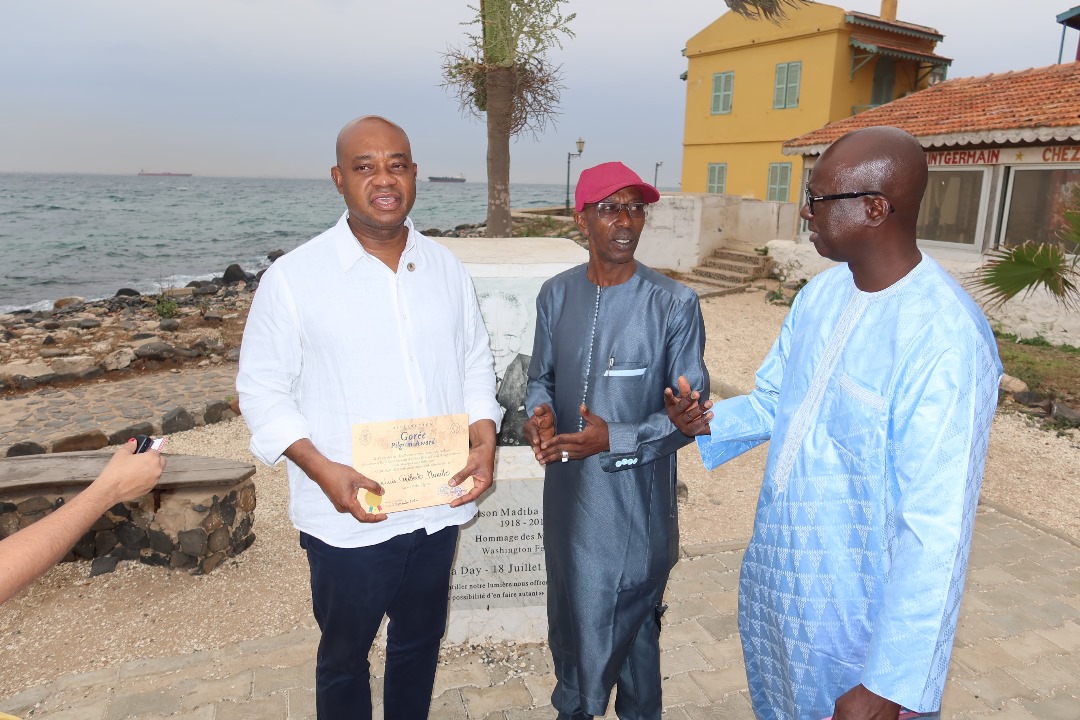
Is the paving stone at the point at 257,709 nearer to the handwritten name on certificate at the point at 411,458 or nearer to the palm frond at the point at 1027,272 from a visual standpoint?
the handwritten name on certificate at the point at 411,458

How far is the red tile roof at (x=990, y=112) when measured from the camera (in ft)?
36.6

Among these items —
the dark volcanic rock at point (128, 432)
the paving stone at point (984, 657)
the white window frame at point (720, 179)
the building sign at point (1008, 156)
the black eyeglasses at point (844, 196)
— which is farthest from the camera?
the white window frame at point (720, 179)

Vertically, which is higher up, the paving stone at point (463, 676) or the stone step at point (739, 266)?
the stone step at point (739, 266)

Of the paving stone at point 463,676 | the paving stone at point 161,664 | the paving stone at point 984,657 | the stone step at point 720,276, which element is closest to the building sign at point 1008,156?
the stone step at point 720,276

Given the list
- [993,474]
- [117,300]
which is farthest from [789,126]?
[117,300]

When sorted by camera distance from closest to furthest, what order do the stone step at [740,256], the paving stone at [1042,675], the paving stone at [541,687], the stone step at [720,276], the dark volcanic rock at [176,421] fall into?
the paving stone at [541,687] < the paving stone at [1042,675] < the dark volcanic rock at [176,421] < the stone step at [720,276] < the stone step at [740,256]

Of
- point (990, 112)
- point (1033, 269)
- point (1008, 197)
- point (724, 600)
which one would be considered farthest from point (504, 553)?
point (990, 112)

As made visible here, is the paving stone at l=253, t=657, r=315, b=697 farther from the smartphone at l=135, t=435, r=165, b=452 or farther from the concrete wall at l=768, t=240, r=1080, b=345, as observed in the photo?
the concrete wall at l=768, t=240, r=1080, b=345

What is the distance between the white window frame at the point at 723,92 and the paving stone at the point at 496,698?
78.2 feet

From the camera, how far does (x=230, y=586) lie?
4453 mm

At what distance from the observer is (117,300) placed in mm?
18547

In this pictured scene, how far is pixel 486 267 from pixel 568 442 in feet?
4.60

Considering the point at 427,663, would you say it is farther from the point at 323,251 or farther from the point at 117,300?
the point at 117,300

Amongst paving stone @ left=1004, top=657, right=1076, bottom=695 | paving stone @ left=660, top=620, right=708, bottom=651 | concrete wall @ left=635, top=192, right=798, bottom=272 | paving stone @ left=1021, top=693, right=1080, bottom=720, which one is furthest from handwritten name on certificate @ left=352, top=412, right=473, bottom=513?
concrete wall @ left=635, top=192, right=798, bottom=272
